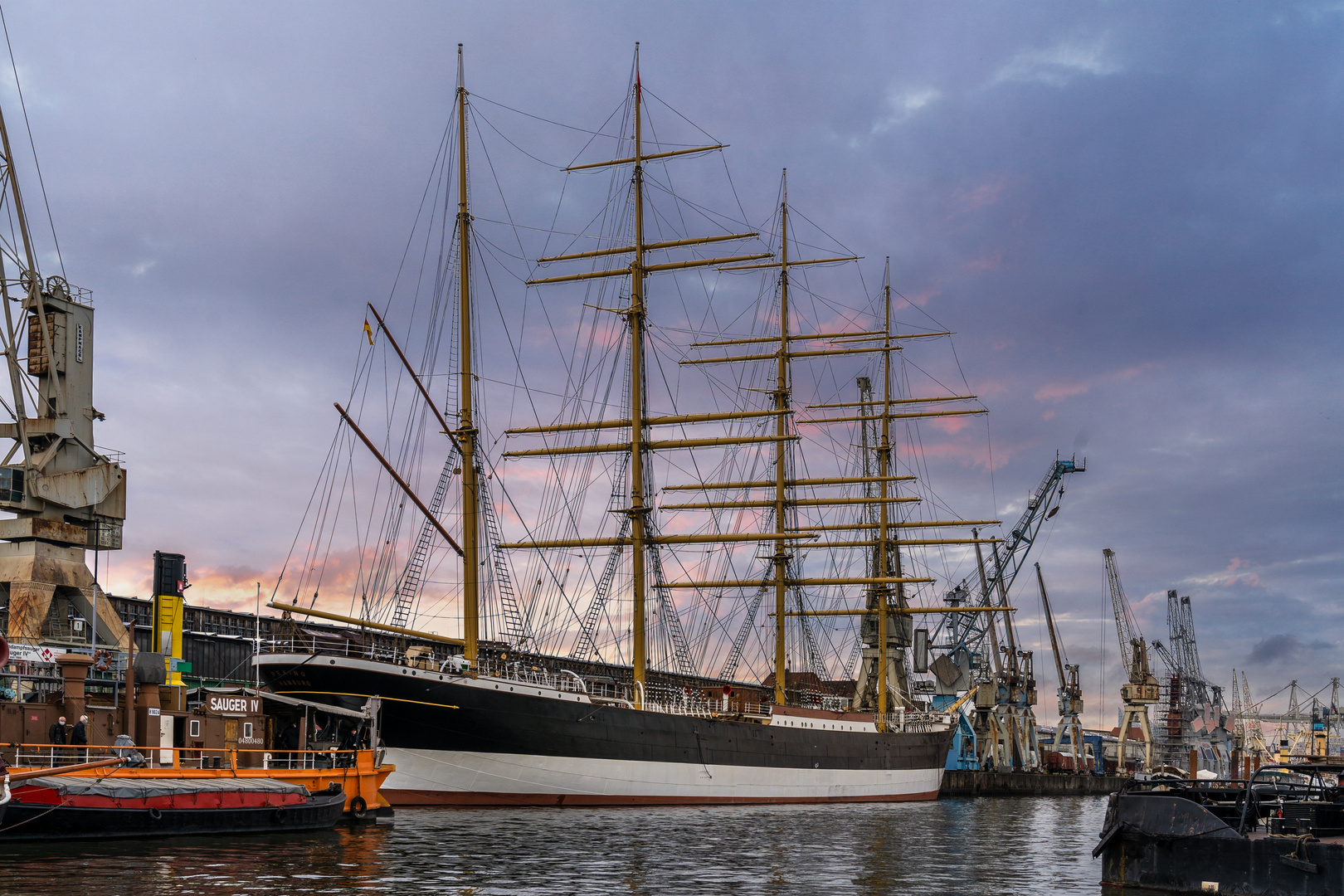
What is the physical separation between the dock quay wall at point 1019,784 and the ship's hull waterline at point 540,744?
31939mm

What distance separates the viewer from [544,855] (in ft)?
92.0

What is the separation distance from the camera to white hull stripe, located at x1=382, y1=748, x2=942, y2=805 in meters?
42.9

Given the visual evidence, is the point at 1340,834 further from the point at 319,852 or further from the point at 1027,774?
the point at 1027,774

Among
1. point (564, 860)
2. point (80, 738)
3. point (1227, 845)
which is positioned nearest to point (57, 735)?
point (80, 738)

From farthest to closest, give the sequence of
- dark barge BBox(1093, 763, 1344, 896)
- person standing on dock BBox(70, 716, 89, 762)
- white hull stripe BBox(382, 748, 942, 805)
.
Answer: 1. white hull stripe BBox(382, 748, 942, 805)
2. person standing on dock BBox(70, 716, 89, 762)
3. dark barge BBox(1093, 763, 1344, 896)

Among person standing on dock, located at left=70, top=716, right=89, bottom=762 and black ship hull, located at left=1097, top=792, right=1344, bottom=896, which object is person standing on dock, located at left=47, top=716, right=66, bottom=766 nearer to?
person standing on dock, located at left=70, top=716, right=89, bottom=762

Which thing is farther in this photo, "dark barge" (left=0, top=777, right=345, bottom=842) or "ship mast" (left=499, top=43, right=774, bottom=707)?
"ship mast" (left=499, top=43, right=774, bottom=707)

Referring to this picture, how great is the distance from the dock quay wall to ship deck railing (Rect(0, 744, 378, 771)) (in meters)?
61.1

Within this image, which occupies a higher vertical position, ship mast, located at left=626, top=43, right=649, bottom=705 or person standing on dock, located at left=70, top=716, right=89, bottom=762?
ship mast, located at left=626, top=43, right=649, bottom=705

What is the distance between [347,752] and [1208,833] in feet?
78.6

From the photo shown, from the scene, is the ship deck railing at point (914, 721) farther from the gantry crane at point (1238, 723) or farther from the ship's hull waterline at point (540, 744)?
the gantry crane at point (1238, 723)

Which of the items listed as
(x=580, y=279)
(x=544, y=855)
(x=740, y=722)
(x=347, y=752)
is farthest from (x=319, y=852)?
(x=580, y=279)

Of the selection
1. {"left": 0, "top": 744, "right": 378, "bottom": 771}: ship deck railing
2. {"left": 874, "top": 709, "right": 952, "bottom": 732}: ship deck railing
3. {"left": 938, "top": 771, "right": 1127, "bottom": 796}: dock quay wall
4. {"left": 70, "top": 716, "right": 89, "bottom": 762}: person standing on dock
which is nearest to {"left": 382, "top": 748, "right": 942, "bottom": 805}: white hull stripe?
{"left": 0, "top": 744, "right": 378, "bottom": 771}: ship deck railing

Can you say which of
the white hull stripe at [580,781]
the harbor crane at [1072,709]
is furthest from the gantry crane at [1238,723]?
the white hull stripe at [580,781]
